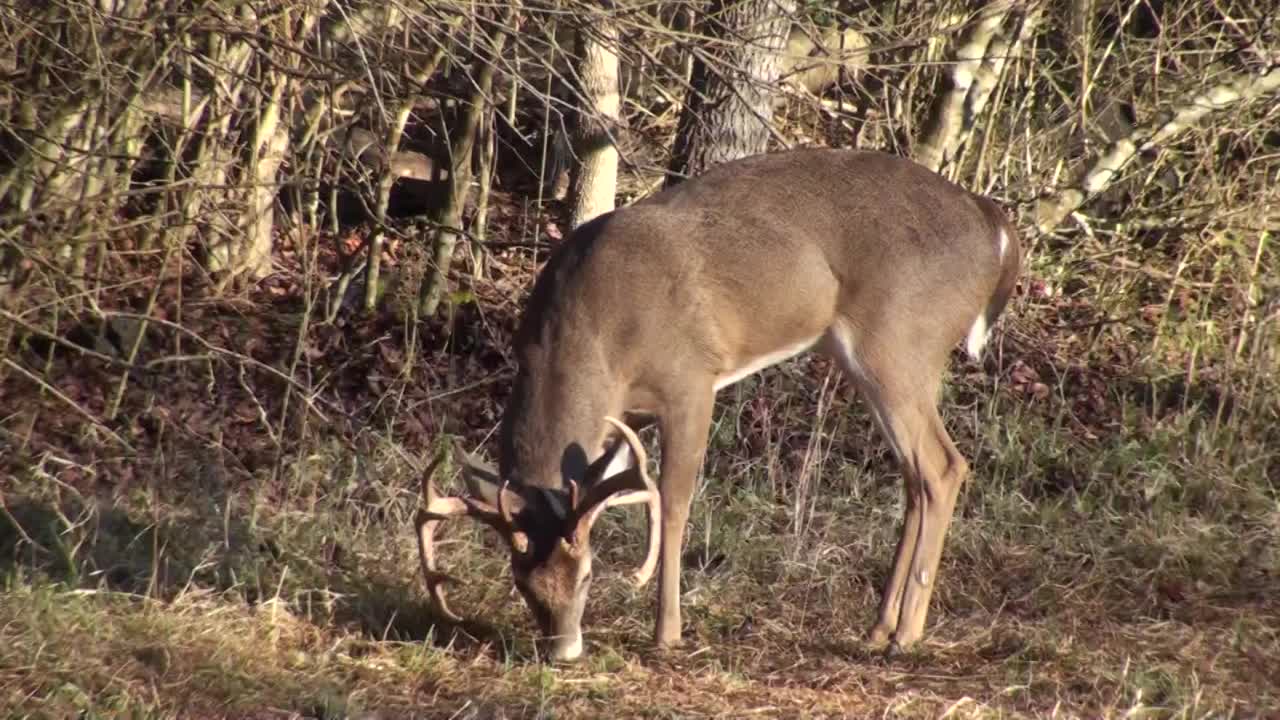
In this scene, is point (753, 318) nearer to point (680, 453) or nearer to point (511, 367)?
point (680, 453)

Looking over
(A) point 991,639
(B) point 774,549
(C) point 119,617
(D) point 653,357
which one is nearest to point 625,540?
(B) point 774,549

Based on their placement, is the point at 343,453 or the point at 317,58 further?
the point at 343,453

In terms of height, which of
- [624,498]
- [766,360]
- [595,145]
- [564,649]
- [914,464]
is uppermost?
[595,145]

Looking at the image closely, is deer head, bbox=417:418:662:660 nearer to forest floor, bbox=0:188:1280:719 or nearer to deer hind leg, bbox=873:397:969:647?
forest floor, bbox=0:188:1280:719

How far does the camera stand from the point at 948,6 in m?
8.91

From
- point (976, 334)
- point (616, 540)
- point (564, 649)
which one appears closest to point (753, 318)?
point (976, 334)

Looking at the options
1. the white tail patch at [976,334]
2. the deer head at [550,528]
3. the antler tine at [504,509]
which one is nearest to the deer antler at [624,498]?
the deer head at [550,528]

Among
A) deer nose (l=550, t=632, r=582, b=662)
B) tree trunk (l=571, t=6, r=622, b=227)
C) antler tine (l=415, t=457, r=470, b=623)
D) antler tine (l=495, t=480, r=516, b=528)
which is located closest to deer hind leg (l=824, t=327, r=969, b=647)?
deer nose (l=550, t=632, r=582, b=662)

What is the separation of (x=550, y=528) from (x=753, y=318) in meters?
1.19

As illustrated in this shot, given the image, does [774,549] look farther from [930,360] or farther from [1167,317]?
[1167,317]

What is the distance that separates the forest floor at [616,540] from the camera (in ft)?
17.0

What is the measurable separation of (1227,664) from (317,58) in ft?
12.0

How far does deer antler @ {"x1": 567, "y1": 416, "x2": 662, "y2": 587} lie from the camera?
530cm

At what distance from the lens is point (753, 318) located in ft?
20.1
